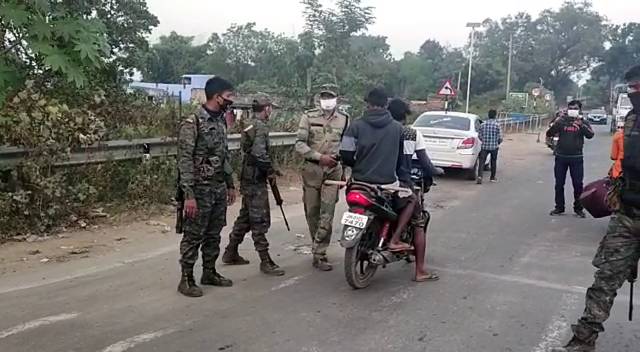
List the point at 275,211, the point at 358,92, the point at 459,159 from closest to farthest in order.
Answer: the point at 275,211 < the point at 459,159 < the point at 358,92

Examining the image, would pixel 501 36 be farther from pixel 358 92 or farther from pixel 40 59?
pixel 40 59

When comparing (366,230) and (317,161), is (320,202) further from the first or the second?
(366,230)

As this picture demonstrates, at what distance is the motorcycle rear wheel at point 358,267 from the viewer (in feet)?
17.6

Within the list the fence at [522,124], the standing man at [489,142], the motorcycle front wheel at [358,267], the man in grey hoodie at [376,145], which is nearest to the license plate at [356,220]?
the motorcycle front wheel at [358,267]

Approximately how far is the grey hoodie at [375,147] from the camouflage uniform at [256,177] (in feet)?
2.87

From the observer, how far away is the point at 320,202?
21.2 ft

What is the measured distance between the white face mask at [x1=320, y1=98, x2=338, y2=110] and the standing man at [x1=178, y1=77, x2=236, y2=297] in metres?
1.16

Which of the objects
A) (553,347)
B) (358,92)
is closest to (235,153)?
(553,347)

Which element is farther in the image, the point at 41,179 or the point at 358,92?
the point at 358,92

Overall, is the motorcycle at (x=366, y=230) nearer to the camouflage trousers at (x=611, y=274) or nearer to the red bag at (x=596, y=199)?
the camouflage trousers at (x=611, y=274)

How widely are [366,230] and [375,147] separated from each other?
0.73 m

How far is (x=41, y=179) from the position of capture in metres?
7.13

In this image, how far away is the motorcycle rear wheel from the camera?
17.6ft

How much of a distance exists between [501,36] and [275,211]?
78774 millimetres
